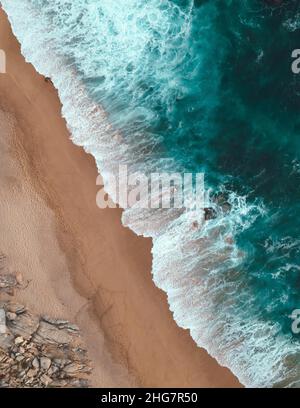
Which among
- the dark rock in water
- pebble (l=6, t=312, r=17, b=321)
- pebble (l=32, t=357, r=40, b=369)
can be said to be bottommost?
pebble (l=32, t=357, r=40, b=369)

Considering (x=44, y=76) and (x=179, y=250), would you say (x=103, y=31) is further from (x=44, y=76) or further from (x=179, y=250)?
(x=179, y=250)

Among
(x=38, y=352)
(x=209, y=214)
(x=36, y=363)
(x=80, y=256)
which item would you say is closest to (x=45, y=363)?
(x=36, y=363)

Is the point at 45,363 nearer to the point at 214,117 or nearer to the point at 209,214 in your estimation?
the point at 209,214

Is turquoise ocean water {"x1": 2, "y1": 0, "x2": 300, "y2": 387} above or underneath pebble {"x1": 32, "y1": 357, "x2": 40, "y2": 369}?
above

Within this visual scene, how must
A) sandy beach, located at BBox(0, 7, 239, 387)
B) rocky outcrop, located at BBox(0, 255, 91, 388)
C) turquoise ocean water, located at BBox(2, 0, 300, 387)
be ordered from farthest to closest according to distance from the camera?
turquoise ocean water, located at BBox(2, 0, 300, 387), sandy beach, located at BBox(0, 7, 239, 387), rocky outcrop, located at BBox(0, 255, 91, 388)

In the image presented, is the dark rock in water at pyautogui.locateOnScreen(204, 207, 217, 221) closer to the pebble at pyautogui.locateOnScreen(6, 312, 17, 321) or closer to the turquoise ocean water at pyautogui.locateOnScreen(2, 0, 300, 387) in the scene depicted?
the turquoise ocean water at pyautogui.locateOnScreen(2, 0, 300, 387)

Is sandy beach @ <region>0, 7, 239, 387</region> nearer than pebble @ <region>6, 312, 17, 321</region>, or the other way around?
pebble @ <region>6, 312, 17, 321</region>

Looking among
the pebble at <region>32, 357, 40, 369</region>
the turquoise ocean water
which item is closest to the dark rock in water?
the turquoise ocean water

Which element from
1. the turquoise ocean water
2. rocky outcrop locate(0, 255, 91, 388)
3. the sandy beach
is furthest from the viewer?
the turquoise ocean water
